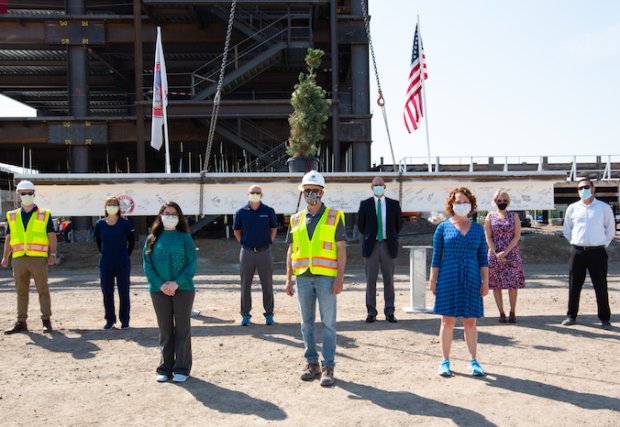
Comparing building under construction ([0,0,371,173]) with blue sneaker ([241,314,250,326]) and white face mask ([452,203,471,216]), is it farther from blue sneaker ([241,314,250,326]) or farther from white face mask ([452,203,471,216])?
white face mask ([452,203,471,216])

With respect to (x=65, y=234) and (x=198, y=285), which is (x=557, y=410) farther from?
(x=65, y=234)

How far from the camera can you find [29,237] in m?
8.61

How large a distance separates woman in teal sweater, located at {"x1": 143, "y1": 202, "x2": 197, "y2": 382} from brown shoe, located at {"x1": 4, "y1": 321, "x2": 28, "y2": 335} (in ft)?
11.8

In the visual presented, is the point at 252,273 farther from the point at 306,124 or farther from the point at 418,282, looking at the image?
the point at 306,124

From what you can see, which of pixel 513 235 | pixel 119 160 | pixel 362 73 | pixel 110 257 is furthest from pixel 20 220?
pixel 119 160

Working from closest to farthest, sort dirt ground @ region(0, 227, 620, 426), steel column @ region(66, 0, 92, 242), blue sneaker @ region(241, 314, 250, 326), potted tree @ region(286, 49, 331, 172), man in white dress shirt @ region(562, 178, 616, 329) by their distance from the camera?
dirt ground @ region(0, 227, 620, 426), man in white dress shirt @ region(562, 178, 616, 329), blue sneaker @ region(241, 314, 250, 326), potted tree @ region(286, 49, 331, 172), steel column @ region(66, 0, 92, 242)

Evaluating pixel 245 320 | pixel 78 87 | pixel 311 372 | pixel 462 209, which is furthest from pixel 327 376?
pixel 78 87

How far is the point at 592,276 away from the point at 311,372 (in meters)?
4.77

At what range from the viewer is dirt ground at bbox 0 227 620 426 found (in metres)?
5.02

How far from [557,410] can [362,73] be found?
23883mm

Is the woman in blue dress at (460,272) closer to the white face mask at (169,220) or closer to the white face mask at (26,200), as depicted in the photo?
the white face mask at (169,220)

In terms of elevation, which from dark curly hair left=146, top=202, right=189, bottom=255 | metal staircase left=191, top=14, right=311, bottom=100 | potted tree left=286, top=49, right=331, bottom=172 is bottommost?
dark curly hair left=146, top=202, right=189, bottom=255

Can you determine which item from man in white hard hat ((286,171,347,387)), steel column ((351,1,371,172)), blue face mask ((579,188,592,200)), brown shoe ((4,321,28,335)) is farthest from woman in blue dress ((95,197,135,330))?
steel column ((351,1,371,172))

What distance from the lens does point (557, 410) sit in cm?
506
